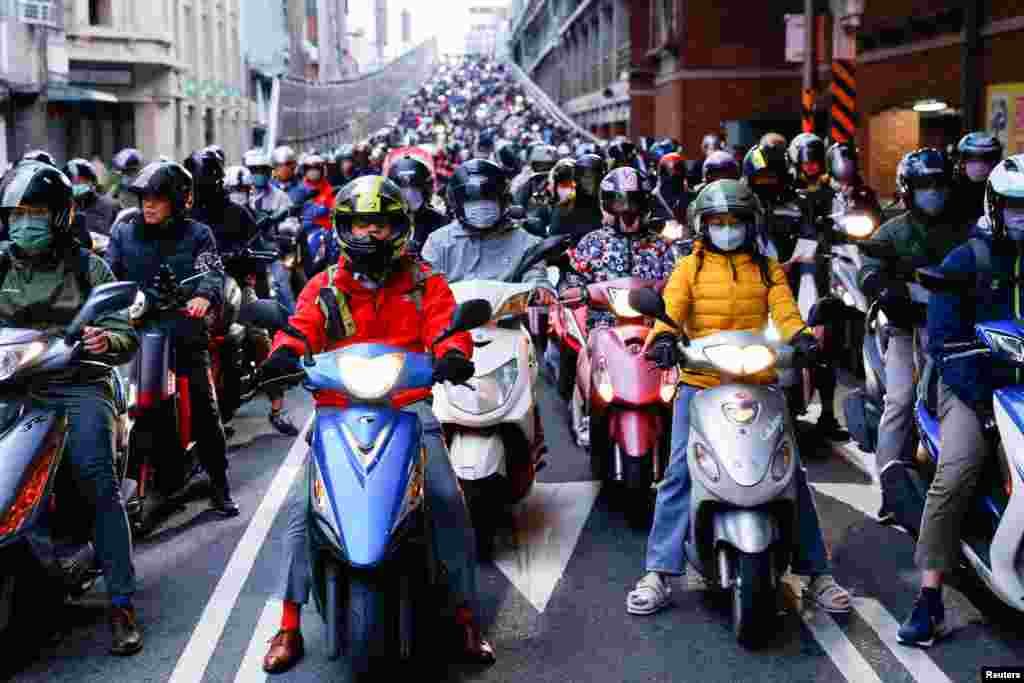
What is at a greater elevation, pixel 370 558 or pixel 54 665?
pixel 370 558

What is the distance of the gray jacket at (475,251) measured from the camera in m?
7.58

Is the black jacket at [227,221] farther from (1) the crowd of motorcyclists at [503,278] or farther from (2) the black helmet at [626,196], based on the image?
(2) the black helmet at [626,196]

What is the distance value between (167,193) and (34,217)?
1.75m

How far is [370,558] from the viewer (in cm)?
455

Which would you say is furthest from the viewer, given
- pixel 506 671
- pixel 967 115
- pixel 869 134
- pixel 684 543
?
pixel 869 134

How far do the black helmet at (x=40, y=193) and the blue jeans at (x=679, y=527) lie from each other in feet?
8.86

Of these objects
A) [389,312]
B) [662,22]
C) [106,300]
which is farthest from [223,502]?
[662,22]

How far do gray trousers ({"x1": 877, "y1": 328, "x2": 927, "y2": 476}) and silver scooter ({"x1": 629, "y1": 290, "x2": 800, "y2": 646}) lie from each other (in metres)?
1.63

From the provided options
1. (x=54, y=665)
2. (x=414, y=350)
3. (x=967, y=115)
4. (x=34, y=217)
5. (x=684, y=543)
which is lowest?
(x=54, y=665)

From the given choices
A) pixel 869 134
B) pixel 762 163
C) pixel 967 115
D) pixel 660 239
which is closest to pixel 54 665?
pixel 660 239

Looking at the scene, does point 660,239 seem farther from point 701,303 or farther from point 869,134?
point 869,134

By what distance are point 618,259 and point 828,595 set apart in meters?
2.64

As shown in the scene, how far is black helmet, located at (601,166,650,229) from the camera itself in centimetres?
789

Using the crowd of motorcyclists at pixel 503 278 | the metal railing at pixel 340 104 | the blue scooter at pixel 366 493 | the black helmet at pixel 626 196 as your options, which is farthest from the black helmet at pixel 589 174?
the metal railing at pixel 340 104
